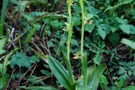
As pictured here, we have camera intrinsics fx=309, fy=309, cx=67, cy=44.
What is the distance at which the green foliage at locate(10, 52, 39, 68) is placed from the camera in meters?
1.66

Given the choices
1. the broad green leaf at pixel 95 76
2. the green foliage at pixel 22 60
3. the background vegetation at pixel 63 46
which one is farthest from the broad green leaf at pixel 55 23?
the broad green leaf at pixel 95 76

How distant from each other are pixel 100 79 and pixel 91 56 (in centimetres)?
31

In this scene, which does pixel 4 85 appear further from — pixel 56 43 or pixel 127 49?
pixel 127 49

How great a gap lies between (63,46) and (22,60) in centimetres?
29

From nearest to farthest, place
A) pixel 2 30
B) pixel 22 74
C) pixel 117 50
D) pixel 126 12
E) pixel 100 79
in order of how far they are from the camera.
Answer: pixel 100 79
pixel 22 74
pixel 2 30
pixel 117 50
pixel 126 12

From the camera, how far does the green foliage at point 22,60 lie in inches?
65.2

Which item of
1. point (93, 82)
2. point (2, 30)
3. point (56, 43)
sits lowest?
point (93, 82)

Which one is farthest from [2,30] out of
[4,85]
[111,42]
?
[111,42]

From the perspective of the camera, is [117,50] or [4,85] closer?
[4,85]

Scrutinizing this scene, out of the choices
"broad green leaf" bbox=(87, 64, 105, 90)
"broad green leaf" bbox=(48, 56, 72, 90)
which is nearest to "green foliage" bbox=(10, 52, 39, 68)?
"broad green leaf" bbox=(48, 56, 72, 90)

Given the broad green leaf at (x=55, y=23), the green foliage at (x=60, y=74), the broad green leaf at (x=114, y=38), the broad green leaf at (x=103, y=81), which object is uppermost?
the broad green leaf at (x=55, y=23)

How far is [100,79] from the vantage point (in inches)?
62.7

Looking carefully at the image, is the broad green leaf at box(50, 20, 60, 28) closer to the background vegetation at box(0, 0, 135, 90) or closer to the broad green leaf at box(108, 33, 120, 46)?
the background vegetation at box(0, 0, 135, 90)

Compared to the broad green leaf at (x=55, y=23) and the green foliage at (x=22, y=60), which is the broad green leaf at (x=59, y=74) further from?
the broad green leaf at (x=55, y=23)
